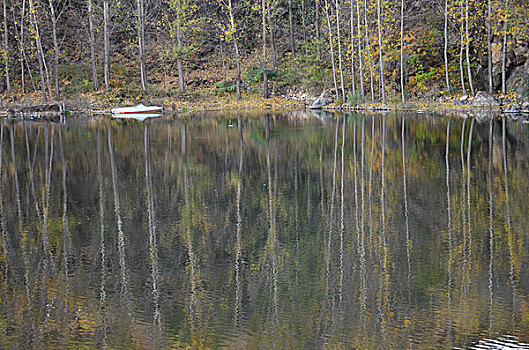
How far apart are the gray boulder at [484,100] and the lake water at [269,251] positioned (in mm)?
18620

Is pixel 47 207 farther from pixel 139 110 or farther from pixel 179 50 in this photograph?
pixel 179 50

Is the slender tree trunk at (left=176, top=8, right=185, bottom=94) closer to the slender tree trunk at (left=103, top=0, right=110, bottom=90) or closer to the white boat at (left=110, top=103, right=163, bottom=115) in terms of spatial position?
the white boat at (left=110, top=103, right=163, bottom=115)

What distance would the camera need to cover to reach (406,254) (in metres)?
8.16

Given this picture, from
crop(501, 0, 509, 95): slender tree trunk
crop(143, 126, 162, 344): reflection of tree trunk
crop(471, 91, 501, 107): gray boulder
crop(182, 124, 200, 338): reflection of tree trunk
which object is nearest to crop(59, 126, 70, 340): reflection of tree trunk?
crop(143, 126, 162, 344): reflection of tree trunk

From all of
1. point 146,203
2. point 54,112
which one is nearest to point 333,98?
point 54,112

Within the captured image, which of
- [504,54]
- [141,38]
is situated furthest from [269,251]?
[141,38]

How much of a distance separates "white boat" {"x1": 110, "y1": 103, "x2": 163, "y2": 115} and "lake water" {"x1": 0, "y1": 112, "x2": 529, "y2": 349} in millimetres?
24982

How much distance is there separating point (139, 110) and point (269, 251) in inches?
1448

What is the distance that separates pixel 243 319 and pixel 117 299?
1.53m

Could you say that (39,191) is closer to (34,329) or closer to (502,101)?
(34,329)

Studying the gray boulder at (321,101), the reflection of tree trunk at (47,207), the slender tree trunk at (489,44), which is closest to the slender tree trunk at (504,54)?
the slender tree trunk at (489,44)

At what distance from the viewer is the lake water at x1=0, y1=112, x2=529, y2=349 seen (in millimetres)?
6004

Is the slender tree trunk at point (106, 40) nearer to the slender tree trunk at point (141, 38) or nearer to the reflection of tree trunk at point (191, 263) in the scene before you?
the slender tree trunk at point (141, 38)

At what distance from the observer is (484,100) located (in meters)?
35.6
